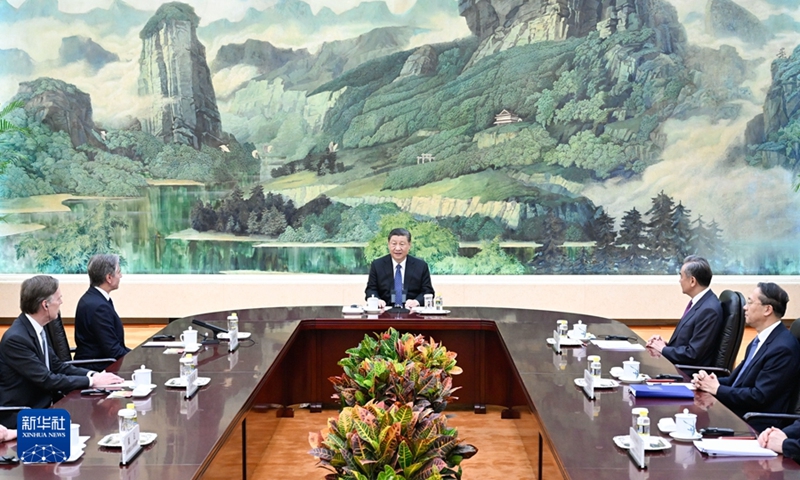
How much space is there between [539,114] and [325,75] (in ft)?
8.24

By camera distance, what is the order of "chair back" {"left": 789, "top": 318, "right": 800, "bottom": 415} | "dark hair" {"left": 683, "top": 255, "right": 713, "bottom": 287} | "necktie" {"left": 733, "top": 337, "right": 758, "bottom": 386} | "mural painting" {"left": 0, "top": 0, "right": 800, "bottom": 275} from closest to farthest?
"chair back" {"left": 789, "top": 318, "right": 800, "bottom": 415}
"necktie" {"left": 733, "top": 337, "right": 758, "bottom": 386}
"dark hair" {"left": 683, "top": 255, "right": 713, "bottom": 287}
"mural painting" {"left": 0, "top": 0, "right": 800, "bottom": 275}

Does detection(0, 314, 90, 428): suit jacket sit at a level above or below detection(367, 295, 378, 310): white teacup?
below

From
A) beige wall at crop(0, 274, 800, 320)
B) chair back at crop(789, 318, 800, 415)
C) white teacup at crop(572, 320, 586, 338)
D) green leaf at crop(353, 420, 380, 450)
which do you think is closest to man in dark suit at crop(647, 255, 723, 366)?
white teacup at crop(572, 320, 586, 338)

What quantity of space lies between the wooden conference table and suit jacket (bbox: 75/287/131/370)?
0.34 meters

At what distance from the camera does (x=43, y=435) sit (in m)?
2.43

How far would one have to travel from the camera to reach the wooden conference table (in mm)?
2453

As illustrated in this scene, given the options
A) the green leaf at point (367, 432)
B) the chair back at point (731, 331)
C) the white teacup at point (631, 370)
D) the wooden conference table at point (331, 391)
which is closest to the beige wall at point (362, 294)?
the wooden conference table at point (331, 391)

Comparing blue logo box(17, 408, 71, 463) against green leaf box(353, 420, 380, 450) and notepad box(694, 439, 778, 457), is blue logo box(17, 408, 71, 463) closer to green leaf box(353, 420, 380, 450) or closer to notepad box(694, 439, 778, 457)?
green leaf box(353, 420, 380, 450)

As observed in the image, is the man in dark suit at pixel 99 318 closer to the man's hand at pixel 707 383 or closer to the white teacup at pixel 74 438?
the white teacup at pixel 74 438

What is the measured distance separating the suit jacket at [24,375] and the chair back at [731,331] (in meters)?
3.36

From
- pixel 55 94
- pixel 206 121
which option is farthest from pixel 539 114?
pixel 55 94

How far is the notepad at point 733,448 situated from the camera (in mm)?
2541

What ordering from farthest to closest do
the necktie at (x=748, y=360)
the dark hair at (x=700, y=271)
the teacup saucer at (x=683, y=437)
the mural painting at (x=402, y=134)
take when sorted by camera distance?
the mural painting at (x=402, y=134), the dark hair at (x=700, y=271), the necktie at (x=748, y=360), the teacup saucer at (x=683, y=437)

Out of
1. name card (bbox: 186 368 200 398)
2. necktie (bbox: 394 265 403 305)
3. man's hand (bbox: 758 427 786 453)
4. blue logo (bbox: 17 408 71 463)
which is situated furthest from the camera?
necktie (bbox: 394 265 403 305)
